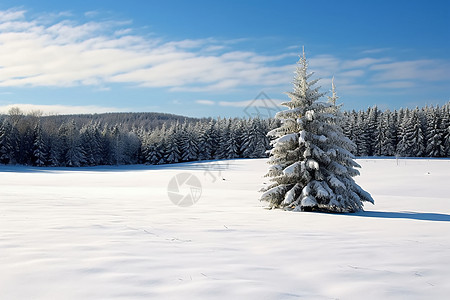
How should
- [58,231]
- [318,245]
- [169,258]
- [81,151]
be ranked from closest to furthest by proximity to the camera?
[169,258], [318,245], [58,231], [81,151]

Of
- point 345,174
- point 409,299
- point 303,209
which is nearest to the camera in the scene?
point 409,299

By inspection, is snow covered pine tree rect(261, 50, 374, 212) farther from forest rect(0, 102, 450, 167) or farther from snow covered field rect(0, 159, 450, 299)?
forest rect(0, 102, 450, 167)

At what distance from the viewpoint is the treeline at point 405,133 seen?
68062mm

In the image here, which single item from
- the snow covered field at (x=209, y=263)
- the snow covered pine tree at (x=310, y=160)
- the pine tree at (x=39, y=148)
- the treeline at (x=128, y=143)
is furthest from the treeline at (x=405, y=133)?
the snow covered field at (x=209, y=263)

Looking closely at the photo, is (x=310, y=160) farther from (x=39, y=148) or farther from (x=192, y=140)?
(x=39, y=148)

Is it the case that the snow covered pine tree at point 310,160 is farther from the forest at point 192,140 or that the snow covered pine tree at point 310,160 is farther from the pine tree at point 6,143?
the pine tree at point 6,143

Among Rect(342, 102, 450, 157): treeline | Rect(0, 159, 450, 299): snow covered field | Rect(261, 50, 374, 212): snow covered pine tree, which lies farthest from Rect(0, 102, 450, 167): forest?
Rect(0, 159, 450, 299): snow covered field

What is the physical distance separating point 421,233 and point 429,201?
34.4 ft

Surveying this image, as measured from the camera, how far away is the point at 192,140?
78.4m

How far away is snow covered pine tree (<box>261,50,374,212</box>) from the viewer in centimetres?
1227

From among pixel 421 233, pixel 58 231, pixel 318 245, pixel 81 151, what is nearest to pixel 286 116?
pixel 421 233

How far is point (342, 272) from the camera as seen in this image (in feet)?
12.0

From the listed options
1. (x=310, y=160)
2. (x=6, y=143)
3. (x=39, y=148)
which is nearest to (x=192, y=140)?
(x=39, y=148)

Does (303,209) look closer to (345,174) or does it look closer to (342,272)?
(345,174)
